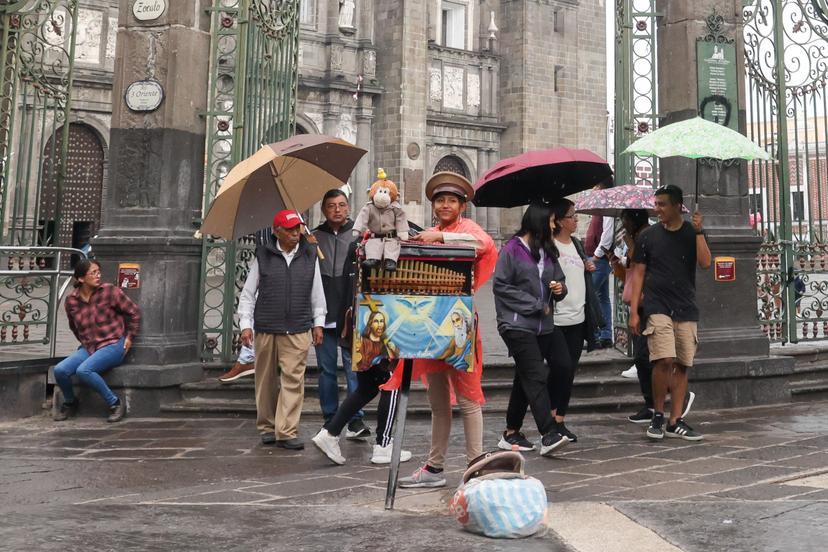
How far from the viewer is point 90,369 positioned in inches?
340

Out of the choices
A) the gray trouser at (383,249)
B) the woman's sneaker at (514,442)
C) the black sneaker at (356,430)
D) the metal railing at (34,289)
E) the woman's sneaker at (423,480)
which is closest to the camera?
the gray trouser at (383,249)

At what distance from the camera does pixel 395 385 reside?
5.93m

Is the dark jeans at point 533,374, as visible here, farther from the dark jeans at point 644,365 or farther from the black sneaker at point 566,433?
the dark jeans at point 644,365

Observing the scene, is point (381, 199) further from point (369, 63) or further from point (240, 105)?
point (369, 63)

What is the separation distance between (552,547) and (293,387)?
3426 millimetres

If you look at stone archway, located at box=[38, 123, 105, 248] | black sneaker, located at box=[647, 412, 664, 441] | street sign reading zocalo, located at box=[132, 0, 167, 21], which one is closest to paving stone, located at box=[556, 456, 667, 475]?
black sneaker, located at box=[647, 412, 664, 441]

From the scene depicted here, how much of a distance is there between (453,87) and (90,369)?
2689cm

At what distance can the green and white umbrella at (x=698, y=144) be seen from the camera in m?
7.68

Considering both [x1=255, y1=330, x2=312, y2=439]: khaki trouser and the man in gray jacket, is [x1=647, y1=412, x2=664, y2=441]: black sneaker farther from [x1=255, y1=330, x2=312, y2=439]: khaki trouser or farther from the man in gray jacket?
[x1=255, y1=330, x2=312, y2=439]: khaki trouser

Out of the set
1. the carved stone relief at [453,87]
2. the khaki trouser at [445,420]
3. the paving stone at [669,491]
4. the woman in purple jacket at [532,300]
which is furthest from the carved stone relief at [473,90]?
the paving stone at [669,491]

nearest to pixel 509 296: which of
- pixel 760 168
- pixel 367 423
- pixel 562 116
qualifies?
pixel 367 423

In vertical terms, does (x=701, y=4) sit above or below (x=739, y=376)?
above

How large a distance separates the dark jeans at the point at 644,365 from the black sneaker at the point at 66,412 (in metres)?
4.87

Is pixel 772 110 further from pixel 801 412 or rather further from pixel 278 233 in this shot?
pixel 278 233
